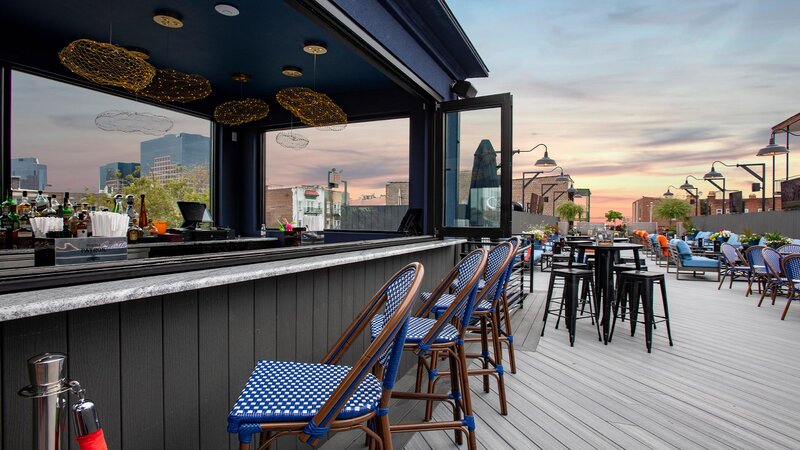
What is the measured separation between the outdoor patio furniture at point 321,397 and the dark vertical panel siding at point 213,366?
23 centimetres

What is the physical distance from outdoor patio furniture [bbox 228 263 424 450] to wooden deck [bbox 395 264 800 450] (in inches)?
43.1

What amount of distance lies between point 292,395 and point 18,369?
0.65 m

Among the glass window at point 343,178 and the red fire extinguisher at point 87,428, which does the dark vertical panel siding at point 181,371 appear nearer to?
the red fire extinguisher at point 87,428

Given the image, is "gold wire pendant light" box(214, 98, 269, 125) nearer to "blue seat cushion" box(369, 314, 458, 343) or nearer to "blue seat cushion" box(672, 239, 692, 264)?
"blue seat cushion" box(369, 314, 458, 343)

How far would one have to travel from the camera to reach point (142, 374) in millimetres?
1289

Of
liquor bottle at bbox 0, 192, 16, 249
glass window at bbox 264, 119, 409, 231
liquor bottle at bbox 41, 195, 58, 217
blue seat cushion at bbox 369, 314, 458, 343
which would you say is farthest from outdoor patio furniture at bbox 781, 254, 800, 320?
liquor bottle at bbox 41, 195, 58, 217

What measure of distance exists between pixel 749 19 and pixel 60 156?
37.5 feet

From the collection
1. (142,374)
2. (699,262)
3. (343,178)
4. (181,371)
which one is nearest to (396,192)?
(343,178)

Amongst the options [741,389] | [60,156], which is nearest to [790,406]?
[741,389]

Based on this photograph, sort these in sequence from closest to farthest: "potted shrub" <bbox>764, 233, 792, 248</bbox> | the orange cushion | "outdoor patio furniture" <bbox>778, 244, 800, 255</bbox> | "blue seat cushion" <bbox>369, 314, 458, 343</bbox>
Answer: "blue seat cushion" <bbox>369, 314, 458, 343</bbox>
"outdoor patio furniture" <bbox>778, 244, 800, 255</bbox>
"potted shrub" <bbox>764, 233, 792, 248</bbox>
the orange cushion

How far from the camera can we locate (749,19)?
25.9 ft

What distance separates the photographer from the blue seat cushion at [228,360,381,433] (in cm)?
113

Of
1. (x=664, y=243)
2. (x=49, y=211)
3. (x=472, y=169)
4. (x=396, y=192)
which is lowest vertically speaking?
(x=664, y=243)

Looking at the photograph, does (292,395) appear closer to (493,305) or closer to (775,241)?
(493,305)
